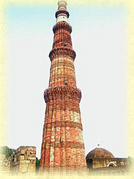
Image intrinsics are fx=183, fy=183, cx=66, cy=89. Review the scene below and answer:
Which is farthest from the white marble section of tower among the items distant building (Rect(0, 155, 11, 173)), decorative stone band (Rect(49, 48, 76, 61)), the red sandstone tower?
distant building (Rect(0, 155, 11, 173))

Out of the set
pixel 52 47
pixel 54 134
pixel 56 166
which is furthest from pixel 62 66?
pixel 56 166

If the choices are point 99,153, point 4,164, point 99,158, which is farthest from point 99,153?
point 4,164

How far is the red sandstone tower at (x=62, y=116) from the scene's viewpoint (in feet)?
54.6

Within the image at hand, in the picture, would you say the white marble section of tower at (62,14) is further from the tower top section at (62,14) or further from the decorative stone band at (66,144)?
the decorative stone band at (66,144)

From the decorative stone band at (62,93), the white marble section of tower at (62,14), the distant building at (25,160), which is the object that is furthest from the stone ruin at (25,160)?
the white marble section of tower at (62,14)

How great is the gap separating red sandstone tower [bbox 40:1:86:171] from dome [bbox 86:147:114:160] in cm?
1371

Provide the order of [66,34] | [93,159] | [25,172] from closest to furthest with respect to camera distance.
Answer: [25,172] → [66,34] → [93,159]

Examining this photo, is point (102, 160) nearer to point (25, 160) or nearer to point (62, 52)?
point (62, 52)

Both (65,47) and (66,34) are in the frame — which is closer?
(65,47)

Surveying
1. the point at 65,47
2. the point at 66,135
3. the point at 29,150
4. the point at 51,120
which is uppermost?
the point at 65,47

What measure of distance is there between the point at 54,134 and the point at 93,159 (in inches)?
562

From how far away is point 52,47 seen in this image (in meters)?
24.1

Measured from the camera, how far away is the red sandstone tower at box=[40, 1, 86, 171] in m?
16.7

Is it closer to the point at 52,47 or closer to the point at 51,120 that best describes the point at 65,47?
the point at 52,47
